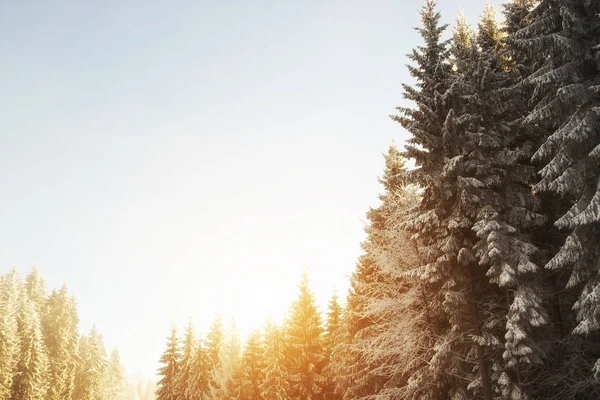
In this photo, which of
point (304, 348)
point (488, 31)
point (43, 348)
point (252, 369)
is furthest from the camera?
point (43, 348)

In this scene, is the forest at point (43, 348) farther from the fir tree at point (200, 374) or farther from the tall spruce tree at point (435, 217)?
the tall spruce tree at point (435, 217)

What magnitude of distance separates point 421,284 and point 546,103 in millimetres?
8918

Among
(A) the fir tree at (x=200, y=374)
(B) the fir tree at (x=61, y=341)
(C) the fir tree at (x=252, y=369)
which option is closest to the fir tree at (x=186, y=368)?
(A) the fir tree at (x=200, y=374)

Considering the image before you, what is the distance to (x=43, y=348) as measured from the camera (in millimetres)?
57062

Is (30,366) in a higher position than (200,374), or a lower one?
higher

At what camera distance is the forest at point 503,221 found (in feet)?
43.3

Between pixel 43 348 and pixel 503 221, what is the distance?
65013 mm

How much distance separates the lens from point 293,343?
34.1m

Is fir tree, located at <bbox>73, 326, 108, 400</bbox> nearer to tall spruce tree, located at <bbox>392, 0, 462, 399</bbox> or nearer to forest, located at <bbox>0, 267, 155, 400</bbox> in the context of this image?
forest, located at <bbox>0, 267, 155, 400</bbox>

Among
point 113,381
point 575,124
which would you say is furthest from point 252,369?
point 113,381

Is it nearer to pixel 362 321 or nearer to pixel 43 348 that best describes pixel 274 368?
pixel 362 321

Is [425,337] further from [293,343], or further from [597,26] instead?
[293,343]

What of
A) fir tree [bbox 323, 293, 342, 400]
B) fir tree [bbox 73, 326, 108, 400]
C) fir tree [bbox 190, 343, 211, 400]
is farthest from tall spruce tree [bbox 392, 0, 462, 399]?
fir tree [bbox 73, 326, 108, 400]

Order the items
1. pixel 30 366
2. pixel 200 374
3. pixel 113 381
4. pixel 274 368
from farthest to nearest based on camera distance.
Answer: pixel 113 381 < pixel 30 366 < pixel 200 374 < pixel 274 368
